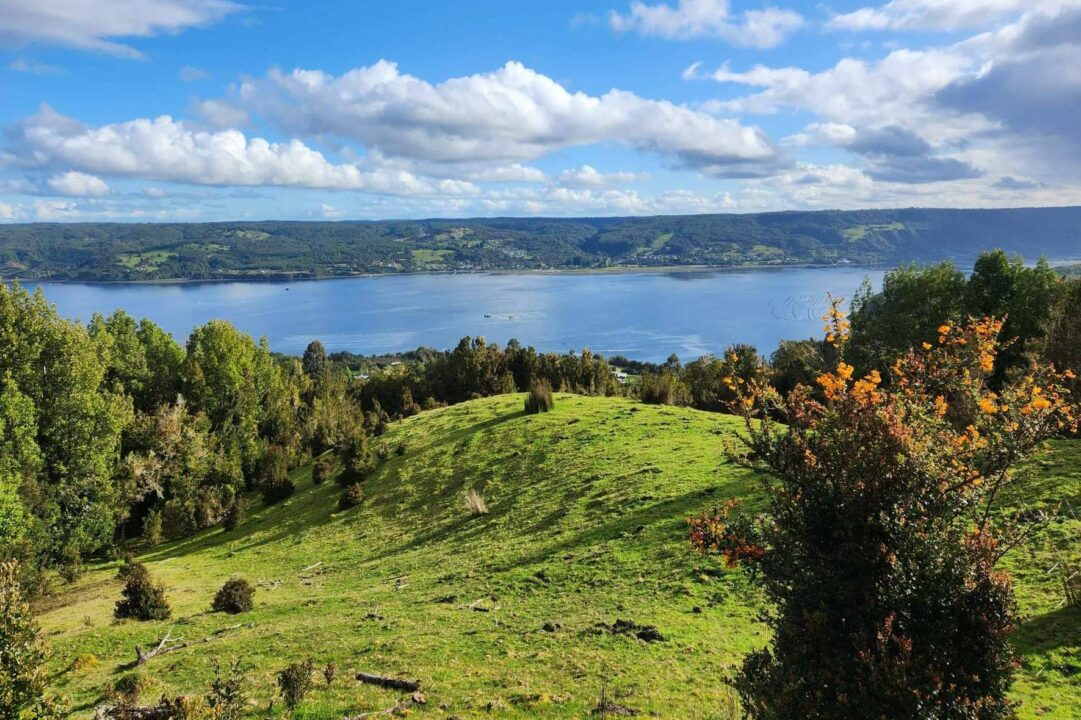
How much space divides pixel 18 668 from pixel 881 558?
8.26m

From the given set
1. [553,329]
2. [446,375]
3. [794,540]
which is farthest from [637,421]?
[553,329]

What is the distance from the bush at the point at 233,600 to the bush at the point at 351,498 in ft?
32.7

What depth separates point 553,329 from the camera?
166 meters

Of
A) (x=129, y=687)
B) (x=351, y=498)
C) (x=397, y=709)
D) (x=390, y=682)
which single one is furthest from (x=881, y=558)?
(x=351, y=498)

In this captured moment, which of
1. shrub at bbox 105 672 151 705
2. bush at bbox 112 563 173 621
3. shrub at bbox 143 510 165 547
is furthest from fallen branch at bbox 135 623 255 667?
shrub at bbox 143 510 165 547

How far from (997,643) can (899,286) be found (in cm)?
4254

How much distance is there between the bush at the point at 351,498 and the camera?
2613 cm

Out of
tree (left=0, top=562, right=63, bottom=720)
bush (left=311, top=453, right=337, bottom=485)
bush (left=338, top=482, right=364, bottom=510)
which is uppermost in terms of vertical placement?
tree (left=0, top=562, right=63, bottom=720)

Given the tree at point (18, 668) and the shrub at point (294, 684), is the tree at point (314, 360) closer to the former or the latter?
the shrub at point (294, 684)

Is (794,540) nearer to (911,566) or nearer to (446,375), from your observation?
(911,566)

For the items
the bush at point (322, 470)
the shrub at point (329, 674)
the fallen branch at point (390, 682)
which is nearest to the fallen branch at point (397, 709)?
the fallen branch at point (390, 682)

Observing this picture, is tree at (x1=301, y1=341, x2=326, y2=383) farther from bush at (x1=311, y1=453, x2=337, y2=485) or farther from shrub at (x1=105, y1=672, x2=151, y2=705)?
shrub at (x1=105, y1=672, x2=151, y2=705)

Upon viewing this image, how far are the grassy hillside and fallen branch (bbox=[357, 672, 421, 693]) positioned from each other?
8.1 inches

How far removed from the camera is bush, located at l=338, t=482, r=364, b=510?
26133 millimetres
